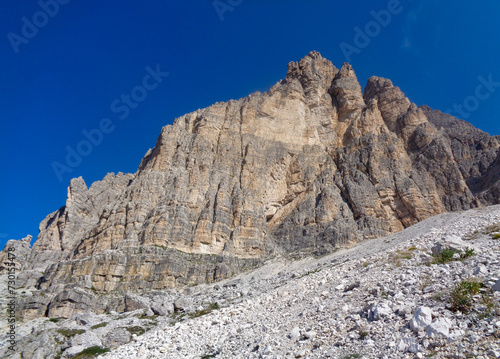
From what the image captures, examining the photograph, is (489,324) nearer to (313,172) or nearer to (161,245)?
(161,245)

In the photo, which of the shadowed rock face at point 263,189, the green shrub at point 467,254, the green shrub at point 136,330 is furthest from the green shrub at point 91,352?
the shadowed rock face at point 263,189

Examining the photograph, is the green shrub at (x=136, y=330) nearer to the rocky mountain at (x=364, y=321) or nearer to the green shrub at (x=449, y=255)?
the rocky mountain at (x=364, y=321)

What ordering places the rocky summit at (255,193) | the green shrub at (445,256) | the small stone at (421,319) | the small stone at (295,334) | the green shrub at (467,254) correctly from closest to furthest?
the small stone at (421,319)
the small stone at (295,334)
the green shrub at (467,254)
the green shrub at (445,256)
the rocky summit at (255,193)

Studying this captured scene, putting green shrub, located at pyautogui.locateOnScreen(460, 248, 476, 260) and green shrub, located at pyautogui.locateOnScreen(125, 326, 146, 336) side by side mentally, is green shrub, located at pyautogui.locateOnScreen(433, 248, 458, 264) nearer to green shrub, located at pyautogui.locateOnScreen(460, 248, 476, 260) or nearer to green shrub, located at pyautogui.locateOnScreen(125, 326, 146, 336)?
green shrub, located at pyautogui.locateOnScreen(460, 248, 476, 260)

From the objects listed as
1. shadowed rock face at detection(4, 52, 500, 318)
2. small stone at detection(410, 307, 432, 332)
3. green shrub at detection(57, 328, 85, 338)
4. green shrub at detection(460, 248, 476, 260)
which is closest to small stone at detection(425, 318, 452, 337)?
small stone at detection(410, 307, 432, 332)

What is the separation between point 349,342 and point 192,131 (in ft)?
299

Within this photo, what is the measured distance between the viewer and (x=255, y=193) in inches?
3472

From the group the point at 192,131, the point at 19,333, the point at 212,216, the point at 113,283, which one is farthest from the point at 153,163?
the point at 19,333

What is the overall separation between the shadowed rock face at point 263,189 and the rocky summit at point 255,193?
0.97 ft

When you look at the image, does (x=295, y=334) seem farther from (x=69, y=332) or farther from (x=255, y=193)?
(x=255, y=193)

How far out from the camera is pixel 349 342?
39.8 ft

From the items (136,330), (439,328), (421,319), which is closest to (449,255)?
(421,319)

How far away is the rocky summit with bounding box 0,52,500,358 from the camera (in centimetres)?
6512

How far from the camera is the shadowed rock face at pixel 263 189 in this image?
229 feet
